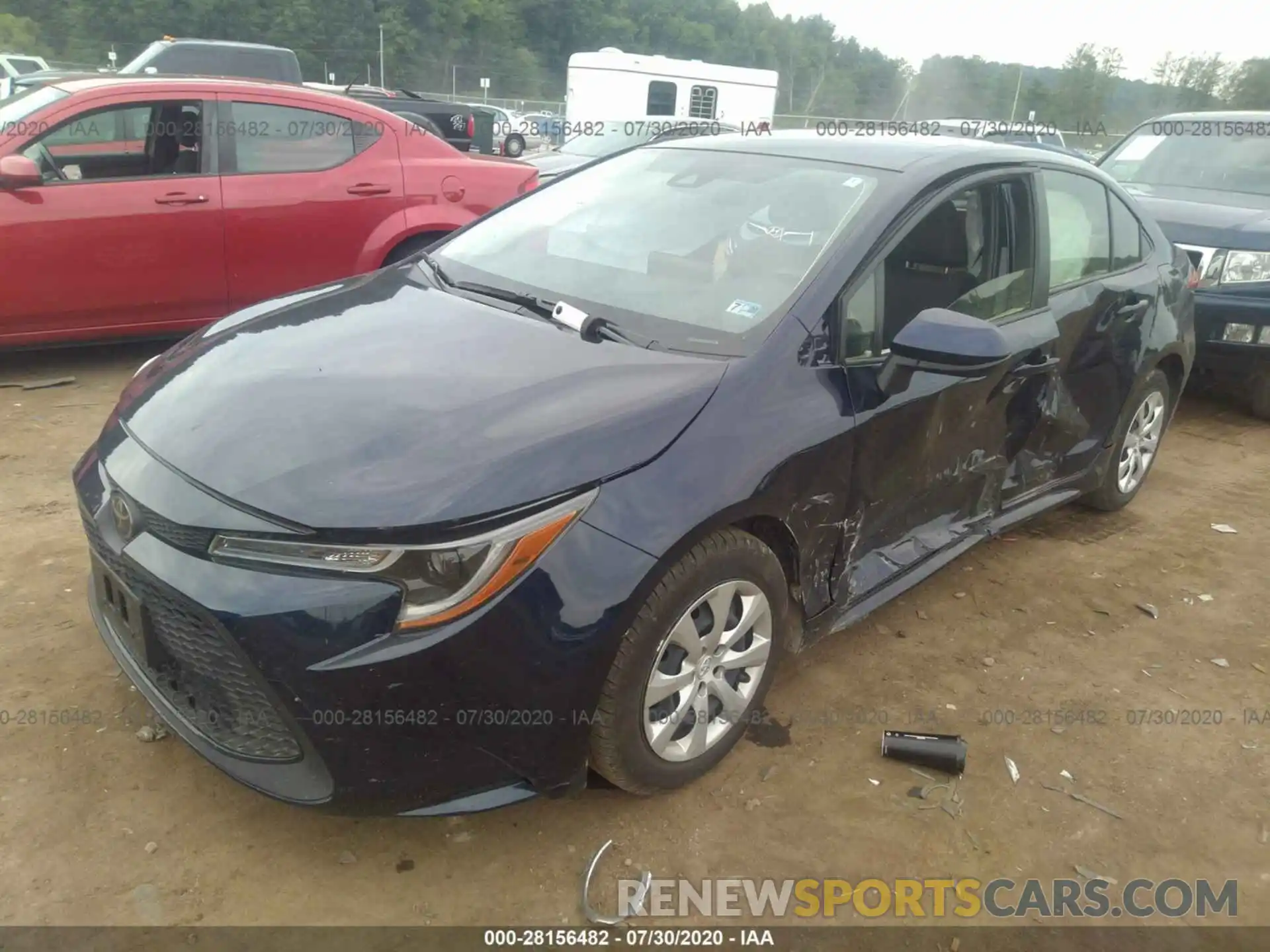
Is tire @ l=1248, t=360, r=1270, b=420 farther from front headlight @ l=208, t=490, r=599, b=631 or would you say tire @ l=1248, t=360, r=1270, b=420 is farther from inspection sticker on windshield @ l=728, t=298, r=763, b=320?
front headlight @ l=208, t=490, r=599, b=631

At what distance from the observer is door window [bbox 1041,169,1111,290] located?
3.45m

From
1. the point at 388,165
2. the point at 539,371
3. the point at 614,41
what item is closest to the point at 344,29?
the point at 614,41

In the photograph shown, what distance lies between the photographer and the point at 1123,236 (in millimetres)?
4000

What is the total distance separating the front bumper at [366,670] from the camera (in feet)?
6.19

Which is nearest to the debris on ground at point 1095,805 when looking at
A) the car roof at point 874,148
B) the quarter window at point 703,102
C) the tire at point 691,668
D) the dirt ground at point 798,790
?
the dirt ground at point 798,790

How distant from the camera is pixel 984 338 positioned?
2557 mm

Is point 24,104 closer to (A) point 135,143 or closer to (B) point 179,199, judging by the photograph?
(A) point 135,143

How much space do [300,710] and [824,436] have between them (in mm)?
1435

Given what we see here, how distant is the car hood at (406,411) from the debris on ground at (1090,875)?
60.0 inches

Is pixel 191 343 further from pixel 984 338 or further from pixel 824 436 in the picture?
pixel 984 338

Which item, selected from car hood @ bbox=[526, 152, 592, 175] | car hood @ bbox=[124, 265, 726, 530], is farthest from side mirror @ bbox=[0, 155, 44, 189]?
car hood @ bbox=[526, 152, 592, 175]

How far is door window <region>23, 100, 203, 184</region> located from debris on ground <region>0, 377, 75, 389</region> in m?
1.10

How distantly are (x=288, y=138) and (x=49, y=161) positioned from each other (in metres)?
1.23

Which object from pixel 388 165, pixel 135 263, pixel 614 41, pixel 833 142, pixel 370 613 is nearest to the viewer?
pixel 370 613
